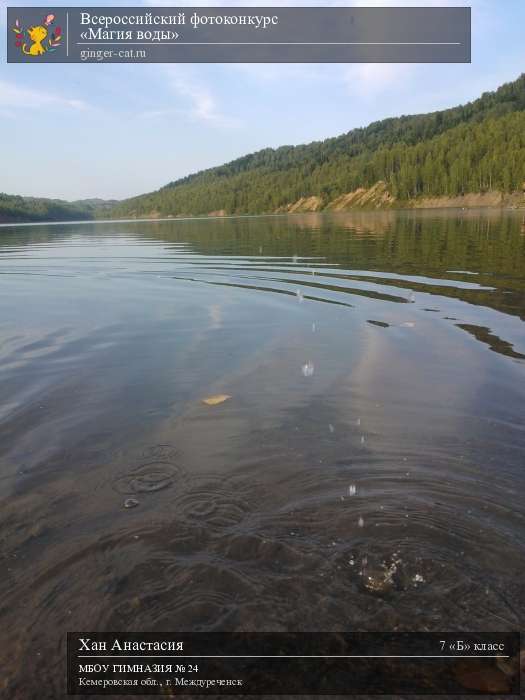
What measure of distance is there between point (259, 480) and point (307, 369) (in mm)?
3336

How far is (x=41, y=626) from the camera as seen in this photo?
8.91 feet

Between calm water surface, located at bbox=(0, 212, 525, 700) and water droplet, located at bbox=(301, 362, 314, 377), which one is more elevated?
water droplet, located at bbox=(301, 362, 314, 377)

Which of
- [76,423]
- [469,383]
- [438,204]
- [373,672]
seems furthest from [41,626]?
[438,204]

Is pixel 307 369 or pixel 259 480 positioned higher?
pixel 307 369

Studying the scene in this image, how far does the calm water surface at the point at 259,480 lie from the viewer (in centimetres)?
284

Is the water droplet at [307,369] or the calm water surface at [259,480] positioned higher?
the water droplet at [307,369]

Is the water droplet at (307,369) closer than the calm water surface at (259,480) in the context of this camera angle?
No

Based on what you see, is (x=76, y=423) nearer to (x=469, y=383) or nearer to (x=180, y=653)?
(x=180, y=653)

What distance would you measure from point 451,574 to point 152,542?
2121mm

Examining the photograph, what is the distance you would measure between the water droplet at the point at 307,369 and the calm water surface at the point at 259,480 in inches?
2.1

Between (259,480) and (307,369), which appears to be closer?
A: (259,480)

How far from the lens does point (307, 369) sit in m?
7.34

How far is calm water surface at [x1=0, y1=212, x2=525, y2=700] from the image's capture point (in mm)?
2842

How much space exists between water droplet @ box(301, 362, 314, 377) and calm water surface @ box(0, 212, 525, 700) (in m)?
0.05
